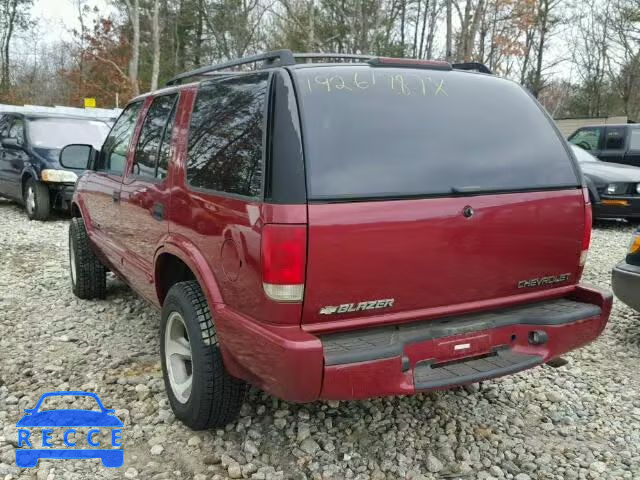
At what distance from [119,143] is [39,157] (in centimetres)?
564

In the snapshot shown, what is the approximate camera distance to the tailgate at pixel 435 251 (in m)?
2.31

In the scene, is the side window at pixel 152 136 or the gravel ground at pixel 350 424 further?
the side window at pixel 152 136

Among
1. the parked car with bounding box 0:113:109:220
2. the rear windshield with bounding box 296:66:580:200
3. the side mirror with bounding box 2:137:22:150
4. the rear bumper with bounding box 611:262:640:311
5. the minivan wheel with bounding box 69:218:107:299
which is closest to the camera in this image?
the rear windshield with bounding box 296:66:580:200

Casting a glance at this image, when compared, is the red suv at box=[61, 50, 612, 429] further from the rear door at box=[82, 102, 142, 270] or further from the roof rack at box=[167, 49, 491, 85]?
the rear door at box=[82, 102, 142, 270]

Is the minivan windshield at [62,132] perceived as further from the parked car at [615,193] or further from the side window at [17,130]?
the parked car at [615,193]

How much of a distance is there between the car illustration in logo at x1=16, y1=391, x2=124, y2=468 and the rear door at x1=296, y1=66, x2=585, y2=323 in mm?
1383

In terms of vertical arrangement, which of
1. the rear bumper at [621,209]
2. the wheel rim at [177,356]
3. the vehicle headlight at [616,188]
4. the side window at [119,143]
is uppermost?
the side window at [119,143]

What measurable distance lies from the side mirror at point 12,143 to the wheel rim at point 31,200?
75 centimetres

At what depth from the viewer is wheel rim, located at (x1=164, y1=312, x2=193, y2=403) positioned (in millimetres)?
3055

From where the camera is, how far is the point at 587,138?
1204cm

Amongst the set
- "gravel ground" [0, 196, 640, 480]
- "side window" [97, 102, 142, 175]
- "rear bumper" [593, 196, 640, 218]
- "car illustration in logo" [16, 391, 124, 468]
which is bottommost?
"car illustration in logo" [16, 391, 124, 468]

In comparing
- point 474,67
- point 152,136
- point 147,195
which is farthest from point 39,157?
point 474,67

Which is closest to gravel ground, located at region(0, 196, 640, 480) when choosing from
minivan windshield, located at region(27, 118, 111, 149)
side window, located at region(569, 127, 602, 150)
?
minivan windshield, located at region(27, 118, 111, 149)

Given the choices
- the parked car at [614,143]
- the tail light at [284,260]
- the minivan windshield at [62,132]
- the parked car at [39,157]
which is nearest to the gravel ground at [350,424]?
the tail light at [284,260]
